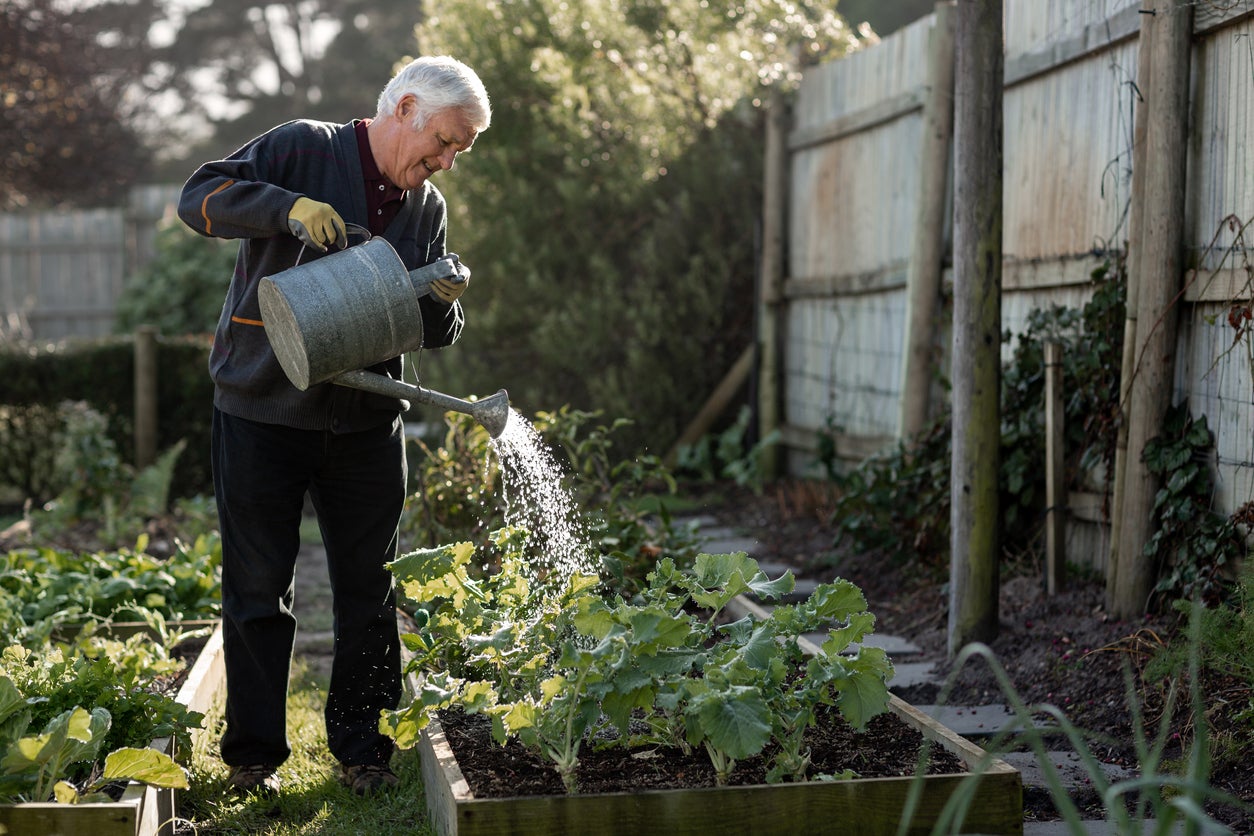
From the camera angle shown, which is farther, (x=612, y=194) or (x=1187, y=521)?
(x=612, y=194)

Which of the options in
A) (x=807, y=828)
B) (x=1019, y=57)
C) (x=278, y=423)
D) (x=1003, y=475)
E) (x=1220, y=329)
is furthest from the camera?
(x=1019, y=57)

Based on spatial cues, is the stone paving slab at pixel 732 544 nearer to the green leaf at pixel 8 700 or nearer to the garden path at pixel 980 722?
the garden path at pixel 980 722

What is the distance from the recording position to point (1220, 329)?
3.46m

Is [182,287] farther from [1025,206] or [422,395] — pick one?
[422,395]

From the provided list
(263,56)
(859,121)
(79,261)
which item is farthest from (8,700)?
(263,56)

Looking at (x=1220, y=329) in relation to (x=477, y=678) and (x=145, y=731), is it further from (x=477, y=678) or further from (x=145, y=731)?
(x=145, y=731)

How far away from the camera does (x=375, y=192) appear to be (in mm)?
2895

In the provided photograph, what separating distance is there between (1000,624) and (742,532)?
7.40 ft

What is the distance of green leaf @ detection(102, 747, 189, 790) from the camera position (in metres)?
2.27

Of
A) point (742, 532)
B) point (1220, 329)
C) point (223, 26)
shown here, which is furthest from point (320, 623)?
point (223, 26)

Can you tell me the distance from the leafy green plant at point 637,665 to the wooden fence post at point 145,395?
527cm

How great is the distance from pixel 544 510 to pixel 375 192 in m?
1.28

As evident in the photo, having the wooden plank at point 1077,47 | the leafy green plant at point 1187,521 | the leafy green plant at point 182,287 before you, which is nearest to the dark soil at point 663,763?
the leafy green plant at point 1187,521

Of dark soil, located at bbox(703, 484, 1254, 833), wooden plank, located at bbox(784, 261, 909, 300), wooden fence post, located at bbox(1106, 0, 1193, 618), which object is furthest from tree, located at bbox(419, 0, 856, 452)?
wooden fence post, located at bbox(1106, 0, 1193, 618)
